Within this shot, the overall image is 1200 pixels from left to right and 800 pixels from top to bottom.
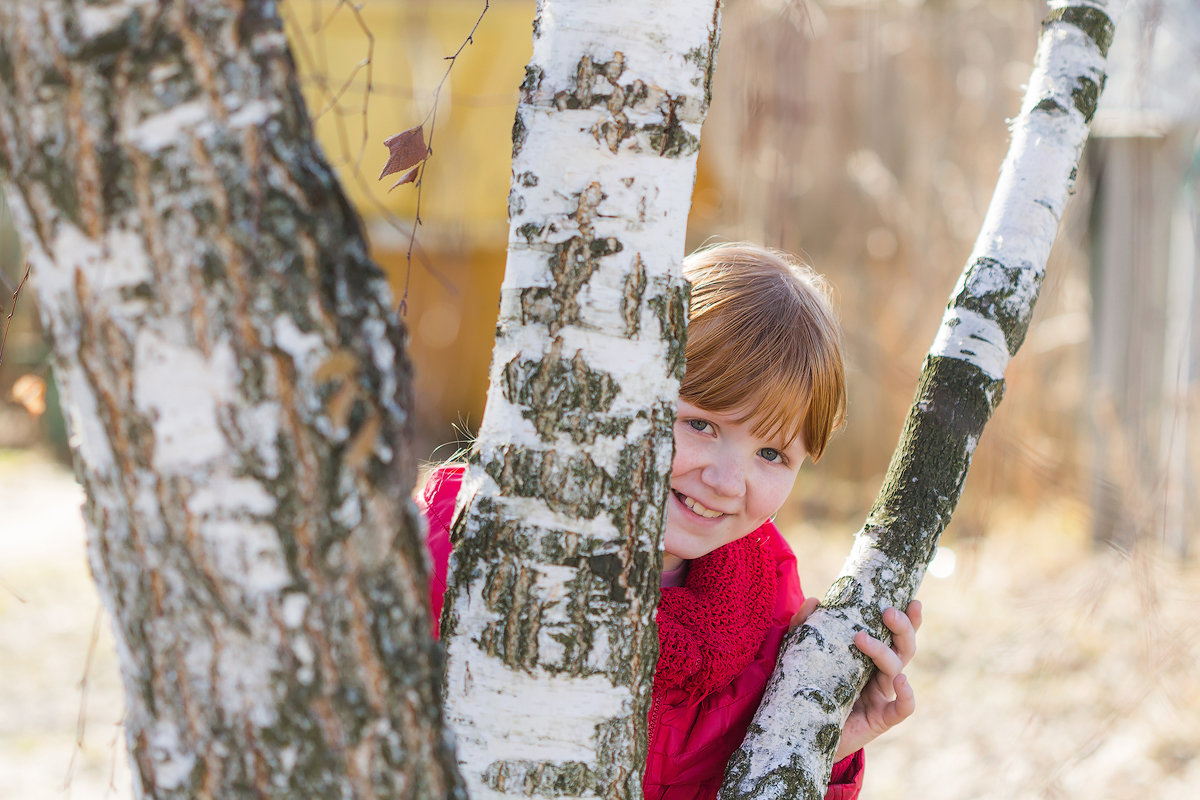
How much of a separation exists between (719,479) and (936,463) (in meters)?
0.31

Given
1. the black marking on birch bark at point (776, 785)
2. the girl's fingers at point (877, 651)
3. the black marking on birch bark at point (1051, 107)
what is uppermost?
the black marking on birch bark at point (1051, 107)

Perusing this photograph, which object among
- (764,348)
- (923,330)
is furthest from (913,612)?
(923,330)

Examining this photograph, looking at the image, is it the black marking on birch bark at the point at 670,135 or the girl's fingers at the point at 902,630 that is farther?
the girl's fingers at the point at 902,630

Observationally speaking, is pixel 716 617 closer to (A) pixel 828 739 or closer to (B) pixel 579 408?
(A) pixel 828 739

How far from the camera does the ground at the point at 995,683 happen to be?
11.3 ft

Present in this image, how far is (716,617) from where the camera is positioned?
5.29 ft

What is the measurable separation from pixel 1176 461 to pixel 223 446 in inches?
195

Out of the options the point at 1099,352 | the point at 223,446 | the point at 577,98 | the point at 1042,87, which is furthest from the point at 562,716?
the point at 1099,352

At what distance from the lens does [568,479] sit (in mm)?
932

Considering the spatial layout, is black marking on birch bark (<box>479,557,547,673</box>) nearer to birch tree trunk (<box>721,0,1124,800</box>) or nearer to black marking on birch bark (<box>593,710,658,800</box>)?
black marking on birch bark (<box>593,710,658,800</box>)

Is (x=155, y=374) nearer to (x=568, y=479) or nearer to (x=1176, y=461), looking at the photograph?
(x=568, y=479)

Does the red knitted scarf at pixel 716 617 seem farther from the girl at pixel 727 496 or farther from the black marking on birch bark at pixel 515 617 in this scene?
the black marking on birch bark at pixel 515 617

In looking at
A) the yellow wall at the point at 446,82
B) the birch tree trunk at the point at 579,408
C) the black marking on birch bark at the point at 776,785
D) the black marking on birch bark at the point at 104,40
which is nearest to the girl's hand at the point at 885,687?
the black marking on birch bark at the point at 776,785

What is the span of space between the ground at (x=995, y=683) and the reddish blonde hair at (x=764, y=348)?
1032mm
